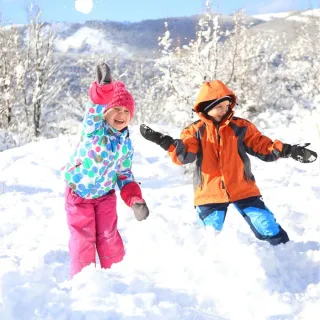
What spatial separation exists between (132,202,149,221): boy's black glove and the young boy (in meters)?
0.62

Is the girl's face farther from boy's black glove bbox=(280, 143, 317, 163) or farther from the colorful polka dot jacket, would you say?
boy's black glove bbox=(280, 143, 317, 163)

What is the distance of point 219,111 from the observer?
3.62m

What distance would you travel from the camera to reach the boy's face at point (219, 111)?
3.62 meters

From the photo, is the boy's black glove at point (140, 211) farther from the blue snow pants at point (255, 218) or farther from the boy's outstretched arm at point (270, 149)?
the boy's outstretched arm at point (270, 149)

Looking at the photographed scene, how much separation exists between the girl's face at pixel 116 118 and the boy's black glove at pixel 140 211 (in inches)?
23.2

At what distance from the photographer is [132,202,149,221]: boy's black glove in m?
2.98

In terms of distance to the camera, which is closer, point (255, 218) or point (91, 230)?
point (91, 230)

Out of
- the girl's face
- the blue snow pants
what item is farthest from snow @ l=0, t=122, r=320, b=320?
the girl's face

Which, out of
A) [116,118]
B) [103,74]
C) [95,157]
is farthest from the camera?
[116,118]

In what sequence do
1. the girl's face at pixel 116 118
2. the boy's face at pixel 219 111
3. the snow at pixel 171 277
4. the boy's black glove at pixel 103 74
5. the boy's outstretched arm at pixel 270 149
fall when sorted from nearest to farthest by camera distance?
the snow at pixel 171 277 < the boy's black glove at pixel 103 74 < the girl's face at pixel 116 118 < the boy's outstretched arm at pixel 270 149 < the boy's face at pixel 219 111

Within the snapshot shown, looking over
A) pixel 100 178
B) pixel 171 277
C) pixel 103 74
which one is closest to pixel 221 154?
pixel 100 178

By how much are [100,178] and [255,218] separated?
1272 millimetres

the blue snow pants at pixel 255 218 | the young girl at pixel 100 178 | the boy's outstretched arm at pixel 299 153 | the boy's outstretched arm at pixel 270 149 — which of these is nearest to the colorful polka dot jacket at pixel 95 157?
the young girl at pixel 100 178

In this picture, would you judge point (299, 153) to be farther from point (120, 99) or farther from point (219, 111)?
point (120, 99)
